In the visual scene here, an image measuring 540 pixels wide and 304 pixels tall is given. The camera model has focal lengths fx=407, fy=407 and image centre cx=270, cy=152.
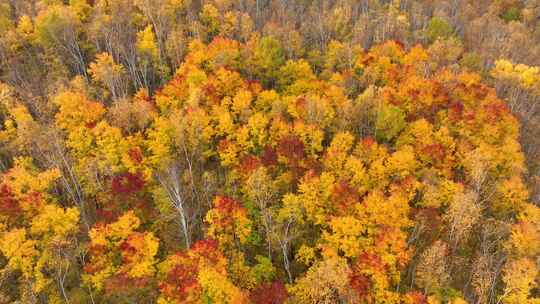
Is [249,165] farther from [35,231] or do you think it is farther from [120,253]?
[35,231]

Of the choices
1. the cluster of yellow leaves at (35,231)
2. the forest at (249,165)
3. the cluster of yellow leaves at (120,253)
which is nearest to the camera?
the cluster of yellow leaves at (35,231)

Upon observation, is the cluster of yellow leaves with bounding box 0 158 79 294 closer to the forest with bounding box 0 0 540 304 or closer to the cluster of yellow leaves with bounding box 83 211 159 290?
the forest with bounding box 0 0 540 304

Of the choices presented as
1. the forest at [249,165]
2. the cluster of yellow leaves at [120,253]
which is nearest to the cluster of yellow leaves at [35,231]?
the forest at [249,165]

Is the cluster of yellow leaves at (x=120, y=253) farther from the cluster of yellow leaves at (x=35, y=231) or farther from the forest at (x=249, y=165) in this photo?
the cluster of yellow leaves at (x=35, y=231)

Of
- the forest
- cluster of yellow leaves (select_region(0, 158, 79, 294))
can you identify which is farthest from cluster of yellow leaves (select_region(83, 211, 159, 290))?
cluster of yellow leaves (select_region(0, 158, 79, 294))

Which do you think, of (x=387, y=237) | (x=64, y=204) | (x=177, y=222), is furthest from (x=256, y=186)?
(x=64, y=204)

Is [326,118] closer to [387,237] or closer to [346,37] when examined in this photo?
[387,237]

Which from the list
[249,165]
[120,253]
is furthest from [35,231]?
[249,165]

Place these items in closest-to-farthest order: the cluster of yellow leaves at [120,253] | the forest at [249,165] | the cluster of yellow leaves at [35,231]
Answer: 1. the cluster of yellow leaves at [35,231]
2. the forest at [249,165]
3. the cluster of yellow leaves at [120,253]

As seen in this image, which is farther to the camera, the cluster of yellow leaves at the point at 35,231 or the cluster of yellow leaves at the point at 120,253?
the cluster of yellow leaves at the point at 120,253
